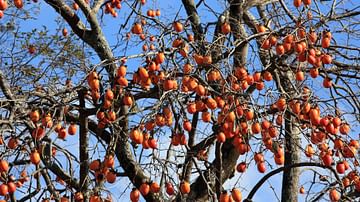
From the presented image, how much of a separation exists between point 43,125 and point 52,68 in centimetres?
153

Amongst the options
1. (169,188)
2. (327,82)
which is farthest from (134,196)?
(327,82)

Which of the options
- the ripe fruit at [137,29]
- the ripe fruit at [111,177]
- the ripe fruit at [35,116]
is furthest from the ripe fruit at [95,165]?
the ripe fruit at [137,29]

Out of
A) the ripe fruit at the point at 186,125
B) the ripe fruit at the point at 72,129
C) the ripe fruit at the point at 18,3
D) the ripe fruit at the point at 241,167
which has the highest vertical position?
the ripe fruit at the point at 18,3

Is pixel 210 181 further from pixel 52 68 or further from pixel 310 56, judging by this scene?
pixel 52 68

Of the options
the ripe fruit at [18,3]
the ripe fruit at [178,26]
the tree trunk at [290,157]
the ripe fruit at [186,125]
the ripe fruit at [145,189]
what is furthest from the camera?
the ripe fruit at [18,3]

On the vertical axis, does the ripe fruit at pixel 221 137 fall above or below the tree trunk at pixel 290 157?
below

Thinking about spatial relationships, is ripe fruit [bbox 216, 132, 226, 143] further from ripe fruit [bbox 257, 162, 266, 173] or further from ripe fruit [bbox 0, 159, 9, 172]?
ripe fruit [bbox 0, 159, 9, 172]

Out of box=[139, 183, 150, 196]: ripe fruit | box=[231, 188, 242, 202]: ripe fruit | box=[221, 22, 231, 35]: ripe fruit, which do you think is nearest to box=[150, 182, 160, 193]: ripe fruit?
box=[139, 183, 150, 196]: ripe fruit

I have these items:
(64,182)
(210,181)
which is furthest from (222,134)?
(64,182)

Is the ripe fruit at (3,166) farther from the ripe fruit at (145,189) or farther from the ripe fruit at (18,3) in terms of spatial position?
the ripe fruit at (18,3)

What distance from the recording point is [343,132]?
217 inches

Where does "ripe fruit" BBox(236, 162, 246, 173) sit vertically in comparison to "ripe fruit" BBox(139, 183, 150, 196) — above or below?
above

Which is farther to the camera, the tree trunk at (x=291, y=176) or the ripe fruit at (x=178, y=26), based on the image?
the tree trunk at (x=291, y=176)

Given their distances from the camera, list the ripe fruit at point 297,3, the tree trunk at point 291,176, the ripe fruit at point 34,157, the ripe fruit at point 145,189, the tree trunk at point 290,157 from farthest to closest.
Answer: the tree trunk at point 291,176 → the tree trunk at point 290,157 → the ripe fruit at point 297,3 → the ripe fruit at point 145,189 → the ripe fruit at point 34,157
